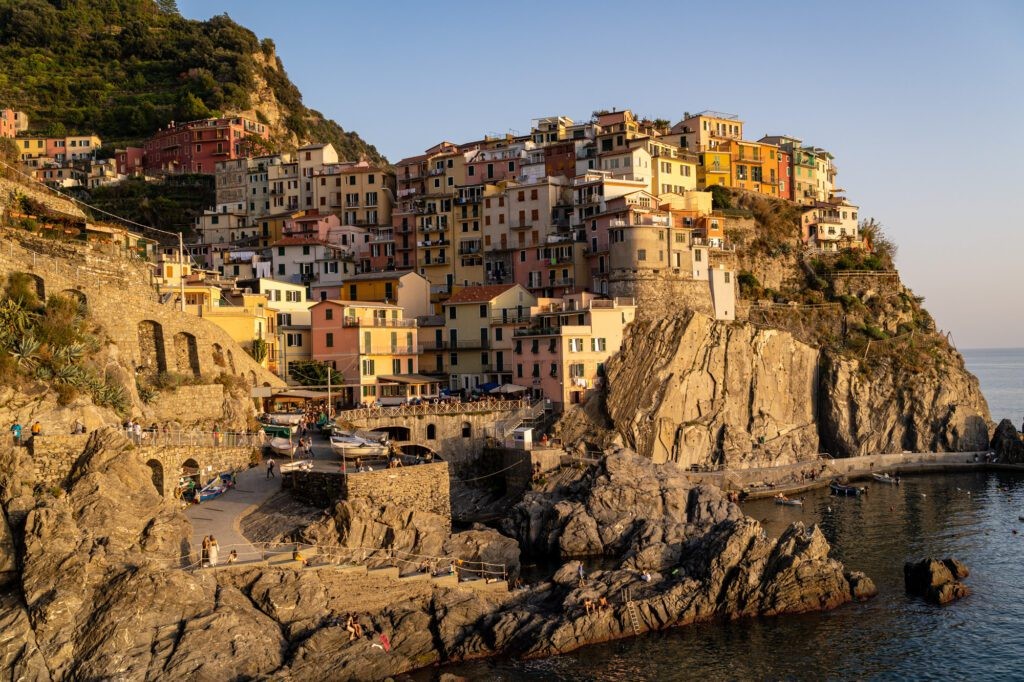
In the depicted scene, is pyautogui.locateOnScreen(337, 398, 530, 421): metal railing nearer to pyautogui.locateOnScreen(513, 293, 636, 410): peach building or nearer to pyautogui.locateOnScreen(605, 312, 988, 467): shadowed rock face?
pyautogui.locateOnScreen(513, 293, 636, 410): peach building

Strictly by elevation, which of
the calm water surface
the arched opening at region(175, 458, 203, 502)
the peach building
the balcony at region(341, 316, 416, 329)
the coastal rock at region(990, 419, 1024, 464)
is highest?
the balcony at region(341, 316, 416, 329)

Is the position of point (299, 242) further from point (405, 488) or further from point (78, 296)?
point (405, 488)

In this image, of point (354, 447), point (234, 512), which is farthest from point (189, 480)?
point (354, 447)

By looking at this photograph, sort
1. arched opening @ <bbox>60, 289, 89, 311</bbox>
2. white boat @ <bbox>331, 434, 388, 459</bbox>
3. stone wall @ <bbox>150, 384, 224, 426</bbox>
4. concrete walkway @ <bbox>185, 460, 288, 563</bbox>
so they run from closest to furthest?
1. concrete walkway @ <bbox>185, 460, 288, 563</bbox>
2. arched opening @ <bbox>60, 289, 89, 311</bbox>
3. stone wall @ <bbox>150, 384, 224, 426</bbox>
4. white boat @ <bbox>331, 434, 388, 459</bbox>

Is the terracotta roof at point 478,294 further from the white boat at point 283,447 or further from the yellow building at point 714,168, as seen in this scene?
the yellow building at point 714,168

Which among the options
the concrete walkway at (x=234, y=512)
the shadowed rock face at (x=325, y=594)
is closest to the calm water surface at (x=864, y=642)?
the shadowed rock face at (x=325, y=594)

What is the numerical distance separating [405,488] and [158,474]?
991cm

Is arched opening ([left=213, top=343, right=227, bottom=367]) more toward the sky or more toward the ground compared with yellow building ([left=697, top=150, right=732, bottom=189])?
more toward the ground

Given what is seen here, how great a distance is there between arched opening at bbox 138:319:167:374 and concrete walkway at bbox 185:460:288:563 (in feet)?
23.1

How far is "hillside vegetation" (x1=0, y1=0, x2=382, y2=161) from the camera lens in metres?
125

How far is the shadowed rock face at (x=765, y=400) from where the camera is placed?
2522 inches

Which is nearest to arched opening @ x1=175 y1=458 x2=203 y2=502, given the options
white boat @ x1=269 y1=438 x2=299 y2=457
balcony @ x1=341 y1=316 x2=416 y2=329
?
white boat @ x1=269 y1=438 x2=299 y2=457

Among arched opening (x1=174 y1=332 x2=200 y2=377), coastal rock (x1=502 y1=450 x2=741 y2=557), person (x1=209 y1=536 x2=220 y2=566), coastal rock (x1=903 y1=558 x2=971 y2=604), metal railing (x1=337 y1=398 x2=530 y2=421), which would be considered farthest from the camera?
metal railing (x1=337 y1=398 x2=530 y2=421)

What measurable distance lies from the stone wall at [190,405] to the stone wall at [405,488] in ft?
31.3
